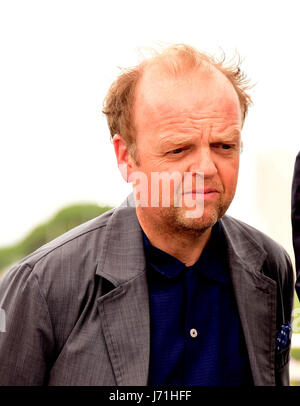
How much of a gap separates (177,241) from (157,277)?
13cm

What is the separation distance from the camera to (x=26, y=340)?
4.99ft

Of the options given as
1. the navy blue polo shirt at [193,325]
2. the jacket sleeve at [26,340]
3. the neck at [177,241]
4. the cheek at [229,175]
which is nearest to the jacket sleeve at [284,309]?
the navy blue polo shirt at [193,325]

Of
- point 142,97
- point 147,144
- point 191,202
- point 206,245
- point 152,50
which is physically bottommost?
point 206,245

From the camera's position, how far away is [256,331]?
5.48ft

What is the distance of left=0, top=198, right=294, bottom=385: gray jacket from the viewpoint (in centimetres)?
152

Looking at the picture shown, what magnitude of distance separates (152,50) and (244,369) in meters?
1.04

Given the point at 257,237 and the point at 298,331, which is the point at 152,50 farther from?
the point at 298,331

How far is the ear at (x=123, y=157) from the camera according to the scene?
1674 mm

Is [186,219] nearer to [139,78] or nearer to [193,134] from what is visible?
[193,134]

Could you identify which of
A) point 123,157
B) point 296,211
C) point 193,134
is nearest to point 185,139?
point 193,134

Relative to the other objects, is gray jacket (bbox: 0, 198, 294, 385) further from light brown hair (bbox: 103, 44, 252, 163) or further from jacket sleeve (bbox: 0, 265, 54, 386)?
light brown hair (bbox: 103, 44, 252, 163)

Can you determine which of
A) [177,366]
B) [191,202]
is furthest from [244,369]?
[191,202]

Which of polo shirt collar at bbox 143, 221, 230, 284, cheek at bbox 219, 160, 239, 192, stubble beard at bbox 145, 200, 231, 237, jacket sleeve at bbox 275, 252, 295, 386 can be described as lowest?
jacket sleeve at bbox 275, 252, 295, 386

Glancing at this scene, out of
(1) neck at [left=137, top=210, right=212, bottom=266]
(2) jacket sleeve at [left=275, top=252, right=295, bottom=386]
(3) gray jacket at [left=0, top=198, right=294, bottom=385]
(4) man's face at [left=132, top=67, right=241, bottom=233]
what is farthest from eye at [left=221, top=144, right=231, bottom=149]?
(2) jacket sleeve at [left=275, top=252, right=295, bottom=386]
